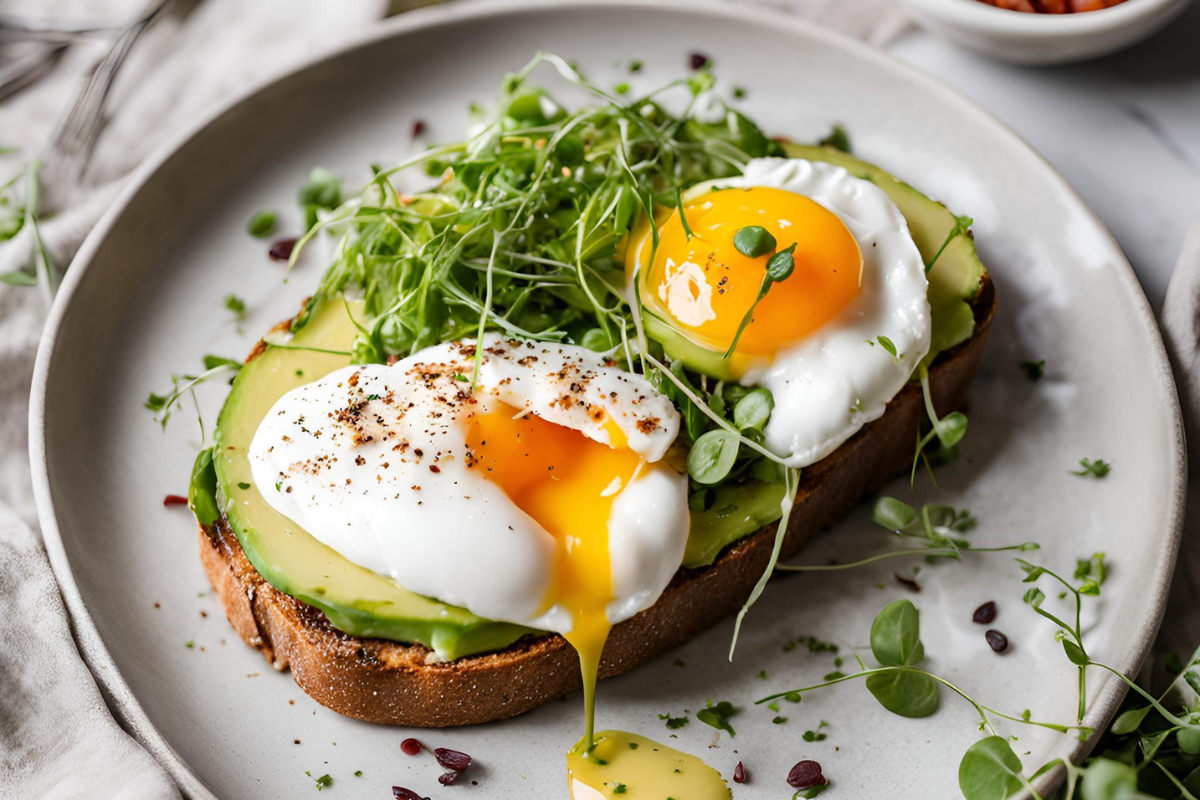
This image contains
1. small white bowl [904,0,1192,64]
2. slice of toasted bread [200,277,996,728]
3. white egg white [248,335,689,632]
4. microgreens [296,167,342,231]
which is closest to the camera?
white egg white [248,335,689,632]

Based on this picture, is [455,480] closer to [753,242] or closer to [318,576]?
[318,576]

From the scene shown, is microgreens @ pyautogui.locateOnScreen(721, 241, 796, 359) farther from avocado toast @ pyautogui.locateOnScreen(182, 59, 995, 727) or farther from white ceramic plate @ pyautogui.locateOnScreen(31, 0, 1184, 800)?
white ceramic plate @ pyautogui.locateOnScreen(31, 0, 1184, 800)

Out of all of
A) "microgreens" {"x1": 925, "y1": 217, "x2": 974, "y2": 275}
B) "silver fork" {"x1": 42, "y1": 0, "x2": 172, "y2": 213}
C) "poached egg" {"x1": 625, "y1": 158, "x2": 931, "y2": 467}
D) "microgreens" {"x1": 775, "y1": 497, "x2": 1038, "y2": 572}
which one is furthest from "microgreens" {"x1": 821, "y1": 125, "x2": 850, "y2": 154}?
"silver fork" {"x1": 42, "y1": 0, "x2": 172, "y2": 213}

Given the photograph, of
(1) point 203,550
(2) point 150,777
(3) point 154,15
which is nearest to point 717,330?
(1) point 203,550

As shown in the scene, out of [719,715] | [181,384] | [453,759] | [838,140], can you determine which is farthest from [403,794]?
[838,140]

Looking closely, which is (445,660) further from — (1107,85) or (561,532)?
(1107,85)

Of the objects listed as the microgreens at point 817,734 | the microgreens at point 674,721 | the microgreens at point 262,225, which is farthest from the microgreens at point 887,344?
the microgreens at point 262,225
